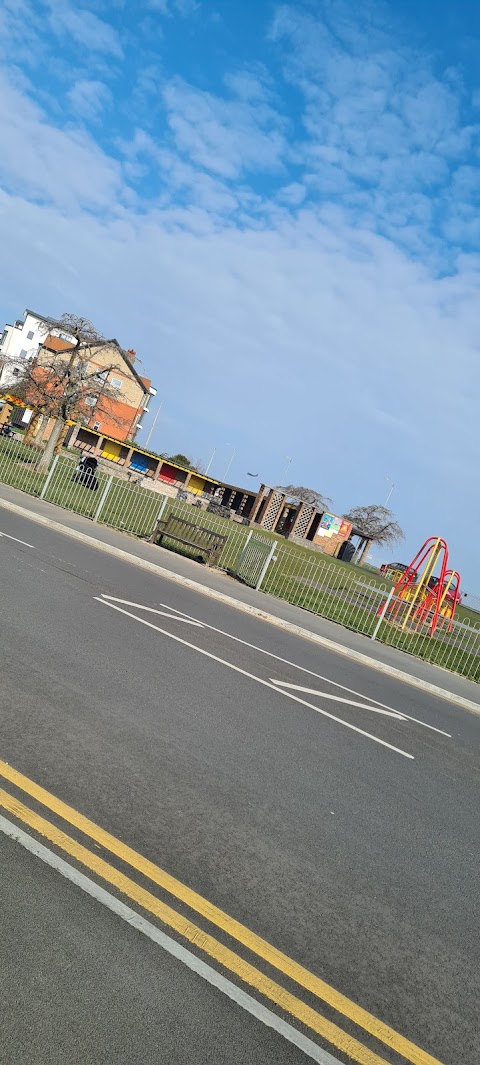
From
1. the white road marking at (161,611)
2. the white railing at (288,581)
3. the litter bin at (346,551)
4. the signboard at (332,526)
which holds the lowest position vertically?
the white road marking at (161,611)

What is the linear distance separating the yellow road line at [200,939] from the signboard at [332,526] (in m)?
58.5

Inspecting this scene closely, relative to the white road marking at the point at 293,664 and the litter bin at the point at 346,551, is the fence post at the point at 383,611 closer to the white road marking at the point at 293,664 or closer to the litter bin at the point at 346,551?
the white road marking at the point at 293,664

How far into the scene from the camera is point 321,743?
23.3ft

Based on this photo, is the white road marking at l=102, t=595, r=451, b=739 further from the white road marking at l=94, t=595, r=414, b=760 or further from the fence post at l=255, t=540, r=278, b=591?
the fence post at l=255, t=540, r=278, b=591

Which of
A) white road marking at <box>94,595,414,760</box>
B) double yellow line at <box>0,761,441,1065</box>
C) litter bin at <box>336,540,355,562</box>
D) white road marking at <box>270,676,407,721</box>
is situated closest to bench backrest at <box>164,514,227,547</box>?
white road marking at <box>94,595,414,760</box>

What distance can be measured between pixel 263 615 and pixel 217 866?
10907 millimetres

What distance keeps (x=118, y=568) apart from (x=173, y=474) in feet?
196

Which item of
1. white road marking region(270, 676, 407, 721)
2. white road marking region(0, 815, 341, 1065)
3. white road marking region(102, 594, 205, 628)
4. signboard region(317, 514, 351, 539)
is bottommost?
white road marking region(0, 815, 341, 1065)

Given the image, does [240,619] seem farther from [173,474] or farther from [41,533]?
[173,474]

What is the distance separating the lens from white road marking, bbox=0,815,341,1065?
2.99 metres

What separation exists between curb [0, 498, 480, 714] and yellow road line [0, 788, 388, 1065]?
1057 centimetres

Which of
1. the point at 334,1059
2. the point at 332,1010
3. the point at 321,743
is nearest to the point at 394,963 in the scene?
the point at 332,1010

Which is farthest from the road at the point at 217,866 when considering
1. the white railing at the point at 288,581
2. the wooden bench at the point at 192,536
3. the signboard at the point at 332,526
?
the signboard at the point at 332,526

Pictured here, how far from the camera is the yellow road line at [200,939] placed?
10.1 ft
